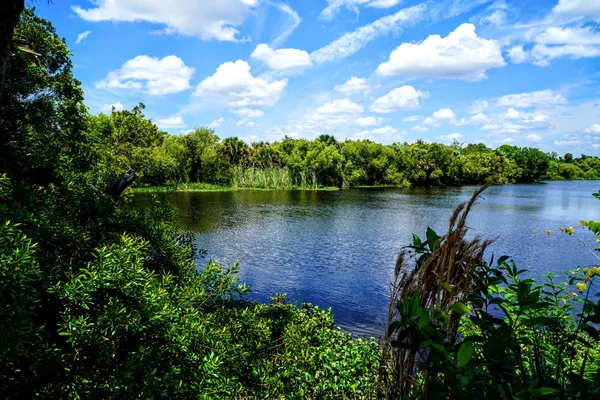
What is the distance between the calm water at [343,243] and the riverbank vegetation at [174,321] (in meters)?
4.14

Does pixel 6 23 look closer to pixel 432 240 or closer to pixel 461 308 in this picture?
pixel 432 240

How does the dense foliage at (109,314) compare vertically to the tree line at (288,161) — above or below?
below

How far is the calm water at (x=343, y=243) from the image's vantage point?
16.1 meters

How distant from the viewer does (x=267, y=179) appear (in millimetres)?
68438

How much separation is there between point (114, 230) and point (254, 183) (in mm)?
62170

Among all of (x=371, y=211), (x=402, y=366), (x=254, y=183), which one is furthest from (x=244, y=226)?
(x=254, y=183)

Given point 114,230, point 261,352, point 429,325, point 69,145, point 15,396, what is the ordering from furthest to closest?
point 69,145, point 261,352, point 114,230, point 15,396, point 429,325

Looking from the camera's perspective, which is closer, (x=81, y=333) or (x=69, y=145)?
(x=81, y=333)

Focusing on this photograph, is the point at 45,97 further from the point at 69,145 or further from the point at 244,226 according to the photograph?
the point at 244,226

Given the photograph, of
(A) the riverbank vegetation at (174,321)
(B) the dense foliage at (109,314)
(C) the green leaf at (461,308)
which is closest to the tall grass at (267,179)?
(A) the riverbank vegetation at (174,321)

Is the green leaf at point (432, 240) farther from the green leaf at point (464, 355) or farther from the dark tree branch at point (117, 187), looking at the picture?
the dark tree branch at point (117, 187)

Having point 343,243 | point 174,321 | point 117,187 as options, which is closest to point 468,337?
point 174,321

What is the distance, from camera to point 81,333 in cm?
387

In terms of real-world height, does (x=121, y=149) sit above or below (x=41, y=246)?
above
